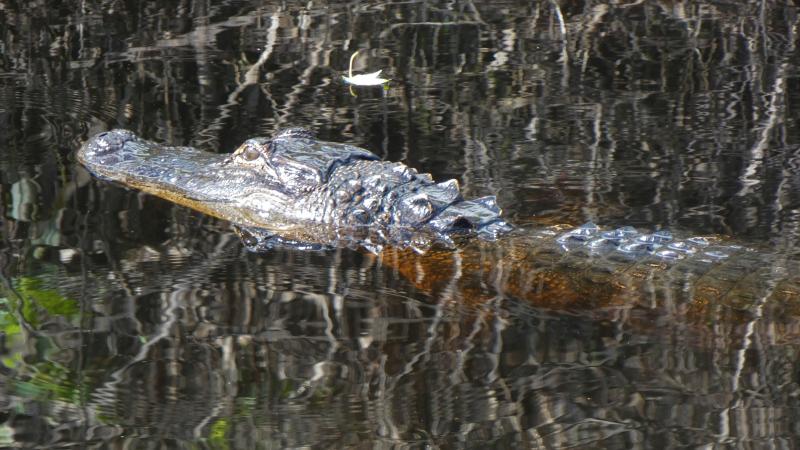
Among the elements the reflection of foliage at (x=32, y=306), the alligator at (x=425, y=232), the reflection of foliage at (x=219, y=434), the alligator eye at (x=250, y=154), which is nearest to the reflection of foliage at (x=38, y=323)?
the reflection of foliage at (x=32, y=306)

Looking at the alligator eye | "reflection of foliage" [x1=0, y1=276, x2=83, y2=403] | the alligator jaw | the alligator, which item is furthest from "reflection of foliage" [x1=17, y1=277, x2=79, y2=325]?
the alligator eye

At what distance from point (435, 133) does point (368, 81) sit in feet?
3.43

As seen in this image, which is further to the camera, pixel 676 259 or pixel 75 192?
pixel 75 192

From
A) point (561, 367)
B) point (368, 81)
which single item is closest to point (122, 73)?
point (368, 81)

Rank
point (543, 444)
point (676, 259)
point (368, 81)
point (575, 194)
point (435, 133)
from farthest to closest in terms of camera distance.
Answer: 1. point (368, 81)
2. point (435, 133)
3. point (575, 194)
4. point (676, 259)
5. point (543, 444)

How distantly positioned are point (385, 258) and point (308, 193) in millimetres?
679

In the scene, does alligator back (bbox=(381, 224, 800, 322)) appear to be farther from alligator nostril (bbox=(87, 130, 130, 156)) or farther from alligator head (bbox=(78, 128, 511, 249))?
alligator nostril (bbox=(87, 130, 130, 156))

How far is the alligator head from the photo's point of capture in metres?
4.59

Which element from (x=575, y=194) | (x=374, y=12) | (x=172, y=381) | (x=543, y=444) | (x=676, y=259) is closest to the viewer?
(x=543, y=444)

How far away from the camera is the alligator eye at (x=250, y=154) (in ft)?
16.2

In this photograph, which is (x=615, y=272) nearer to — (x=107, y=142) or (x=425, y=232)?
(x=425, y=232)

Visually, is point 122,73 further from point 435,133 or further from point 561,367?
point 561,367

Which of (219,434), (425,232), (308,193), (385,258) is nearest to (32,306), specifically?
(219,434)

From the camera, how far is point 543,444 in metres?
2.73
